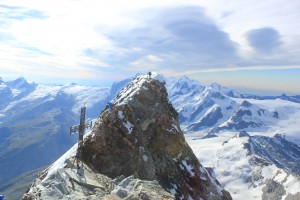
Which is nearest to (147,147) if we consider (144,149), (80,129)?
(144,149)

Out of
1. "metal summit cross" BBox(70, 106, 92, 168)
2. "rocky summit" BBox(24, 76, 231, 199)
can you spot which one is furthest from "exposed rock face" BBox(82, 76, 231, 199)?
"metal summit cross" BBox(70, 106, 92, 168)

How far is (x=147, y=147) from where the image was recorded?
7531cm

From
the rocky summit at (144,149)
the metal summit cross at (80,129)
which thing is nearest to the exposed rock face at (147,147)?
the rocky summit at (144,149)

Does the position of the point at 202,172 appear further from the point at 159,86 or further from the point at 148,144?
the point at 159,86

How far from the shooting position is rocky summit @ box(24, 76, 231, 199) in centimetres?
6456

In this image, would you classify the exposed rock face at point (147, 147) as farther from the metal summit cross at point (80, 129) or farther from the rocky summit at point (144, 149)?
the metal summit cross at point (80, 129)

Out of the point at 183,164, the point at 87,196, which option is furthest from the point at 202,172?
the point at 87,196

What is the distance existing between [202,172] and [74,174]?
1646 inches

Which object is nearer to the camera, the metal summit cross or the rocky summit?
the metal summit cross

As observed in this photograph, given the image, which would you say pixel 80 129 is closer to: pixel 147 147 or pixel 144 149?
pixel 144 149

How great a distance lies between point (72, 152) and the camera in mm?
66500

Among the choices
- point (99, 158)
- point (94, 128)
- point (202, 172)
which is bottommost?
point (202, 172)

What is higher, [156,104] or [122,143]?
[156,104]

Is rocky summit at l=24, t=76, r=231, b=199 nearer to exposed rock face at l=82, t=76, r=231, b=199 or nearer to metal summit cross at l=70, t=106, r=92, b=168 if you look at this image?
exposed rock face at l=82, t=76, r=231, b=199
